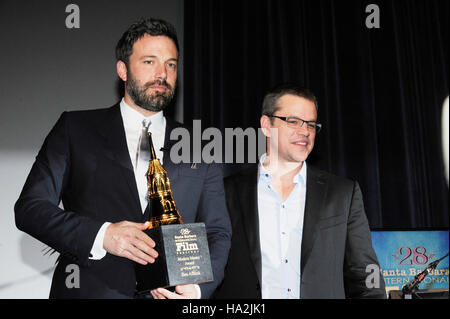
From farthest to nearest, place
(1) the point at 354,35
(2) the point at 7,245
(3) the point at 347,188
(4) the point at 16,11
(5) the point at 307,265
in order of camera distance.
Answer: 1. (1) the point at 354,35
2. (4) the point at 16,11
3. (2) the point at 7,245
4. (3) the point at 347,188
5. (5) the point at 307,265

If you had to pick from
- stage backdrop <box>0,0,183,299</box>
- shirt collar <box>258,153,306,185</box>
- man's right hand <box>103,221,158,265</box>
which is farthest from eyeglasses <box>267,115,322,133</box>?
stage backdrop <box>0,0,183,299</box>

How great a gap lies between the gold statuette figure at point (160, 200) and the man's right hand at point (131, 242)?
0.05m

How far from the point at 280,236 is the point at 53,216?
1204 mm

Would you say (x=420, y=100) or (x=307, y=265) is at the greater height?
(x=420, y=100)

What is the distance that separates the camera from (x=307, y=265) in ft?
8.06

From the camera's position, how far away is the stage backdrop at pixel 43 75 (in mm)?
3637

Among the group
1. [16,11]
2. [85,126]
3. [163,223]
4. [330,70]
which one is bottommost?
[163,223]

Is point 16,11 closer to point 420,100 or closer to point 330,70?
point 330,70

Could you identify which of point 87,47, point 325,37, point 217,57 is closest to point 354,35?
point 325,37

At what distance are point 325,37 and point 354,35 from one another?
255 millimetres

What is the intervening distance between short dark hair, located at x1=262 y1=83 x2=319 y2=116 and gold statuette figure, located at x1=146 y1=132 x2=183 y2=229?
1186 mm

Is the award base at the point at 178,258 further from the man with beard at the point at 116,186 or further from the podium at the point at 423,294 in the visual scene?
the podium at the point at 423,294

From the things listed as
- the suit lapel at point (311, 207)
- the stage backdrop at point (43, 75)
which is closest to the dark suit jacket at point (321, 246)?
the suit lapel at point (311, 207)

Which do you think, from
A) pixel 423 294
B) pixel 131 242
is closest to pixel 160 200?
pixel 131 242
